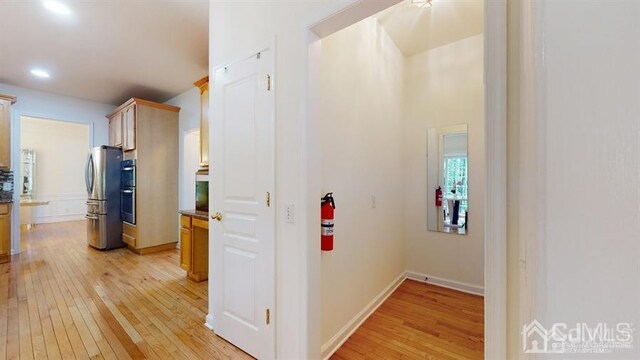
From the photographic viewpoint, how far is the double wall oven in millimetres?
4203

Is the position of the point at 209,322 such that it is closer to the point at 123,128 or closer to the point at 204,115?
the point at 204,115

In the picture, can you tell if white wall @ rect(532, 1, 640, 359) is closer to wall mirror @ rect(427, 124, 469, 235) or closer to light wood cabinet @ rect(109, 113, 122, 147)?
wall mirror @ rect(427, 124, 469, 235)

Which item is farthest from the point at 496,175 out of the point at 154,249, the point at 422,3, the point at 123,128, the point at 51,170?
the point at 51,170

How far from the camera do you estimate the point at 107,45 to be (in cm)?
300

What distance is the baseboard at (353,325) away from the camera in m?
1.83

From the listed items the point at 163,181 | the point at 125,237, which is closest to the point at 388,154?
the point at 163,181

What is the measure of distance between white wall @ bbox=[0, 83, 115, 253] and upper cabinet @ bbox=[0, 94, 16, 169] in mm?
293

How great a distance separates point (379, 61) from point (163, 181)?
4071 mm

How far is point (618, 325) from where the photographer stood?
12.9 inches

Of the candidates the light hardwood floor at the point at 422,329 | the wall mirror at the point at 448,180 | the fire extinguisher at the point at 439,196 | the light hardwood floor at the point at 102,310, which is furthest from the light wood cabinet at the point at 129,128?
the fire extinguisher at the point at 439,196

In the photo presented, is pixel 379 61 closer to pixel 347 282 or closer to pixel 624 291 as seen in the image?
pixel 347 282

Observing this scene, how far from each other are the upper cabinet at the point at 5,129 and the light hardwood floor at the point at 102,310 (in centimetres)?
151

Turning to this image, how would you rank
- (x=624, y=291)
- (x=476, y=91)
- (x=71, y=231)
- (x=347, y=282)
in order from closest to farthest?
(x=624, y=291), (x=347, y=282), (x=476, y=91), (x=71, y=231)

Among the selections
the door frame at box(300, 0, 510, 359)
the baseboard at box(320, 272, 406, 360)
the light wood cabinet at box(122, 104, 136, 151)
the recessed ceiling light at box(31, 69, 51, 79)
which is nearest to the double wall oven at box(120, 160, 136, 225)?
the light wood cabinet at box(122, 104, 136, 151)
